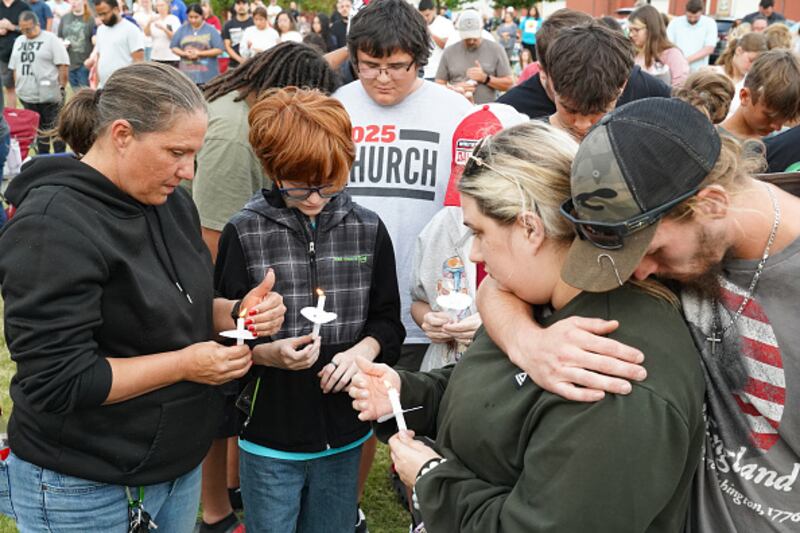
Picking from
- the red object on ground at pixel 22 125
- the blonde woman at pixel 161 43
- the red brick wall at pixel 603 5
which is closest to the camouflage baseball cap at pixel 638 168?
the red object on ground at pixel 22 125

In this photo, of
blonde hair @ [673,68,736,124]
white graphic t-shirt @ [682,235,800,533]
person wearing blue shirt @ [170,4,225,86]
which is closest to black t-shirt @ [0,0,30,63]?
person wearing blue shirt @ [170,4,225,86]

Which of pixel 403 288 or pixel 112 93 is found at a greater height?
pixel 112 93

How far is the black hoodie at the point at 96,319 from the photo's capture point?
6.42ft

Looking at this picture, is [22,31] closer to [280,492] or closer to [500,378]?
[280,492]

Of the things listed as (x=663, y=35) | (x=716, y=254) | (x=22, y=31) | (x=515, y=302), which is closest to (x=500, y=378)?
(x=515, y=302)

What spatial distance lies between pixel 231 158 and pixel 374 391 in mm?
1877

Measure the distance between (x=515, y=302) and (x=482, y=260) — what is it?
128 mm

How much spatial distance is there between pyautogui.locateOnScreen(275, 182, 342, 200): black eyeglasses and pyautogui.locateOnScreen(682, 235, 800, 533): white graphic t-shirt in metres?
1.36

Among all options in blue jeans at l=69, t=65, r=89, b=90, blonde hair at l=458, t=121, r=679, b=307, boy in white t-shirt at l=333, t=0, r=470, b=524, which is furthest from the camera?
blue jeans at l=69, t=65, r=89, b=90

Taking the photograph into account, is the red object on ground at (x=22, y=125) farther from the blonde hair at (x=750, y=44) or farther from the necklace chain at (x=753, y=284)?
the necklace chain at (x=753, y=284)

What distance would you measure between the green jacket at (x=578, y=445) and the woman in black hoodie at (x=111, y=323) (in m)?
0.84

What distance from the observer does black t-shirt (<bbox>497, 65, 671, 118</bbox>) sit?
4.32m

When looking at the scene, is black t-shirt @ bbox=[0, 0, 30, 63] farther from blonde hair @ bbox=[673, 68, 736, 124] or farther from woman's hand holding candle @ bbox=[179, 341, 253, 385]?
woman's hand holding candle @ bbox=[179, 341, 253, 385]

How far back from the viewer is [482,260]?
5.88ft
